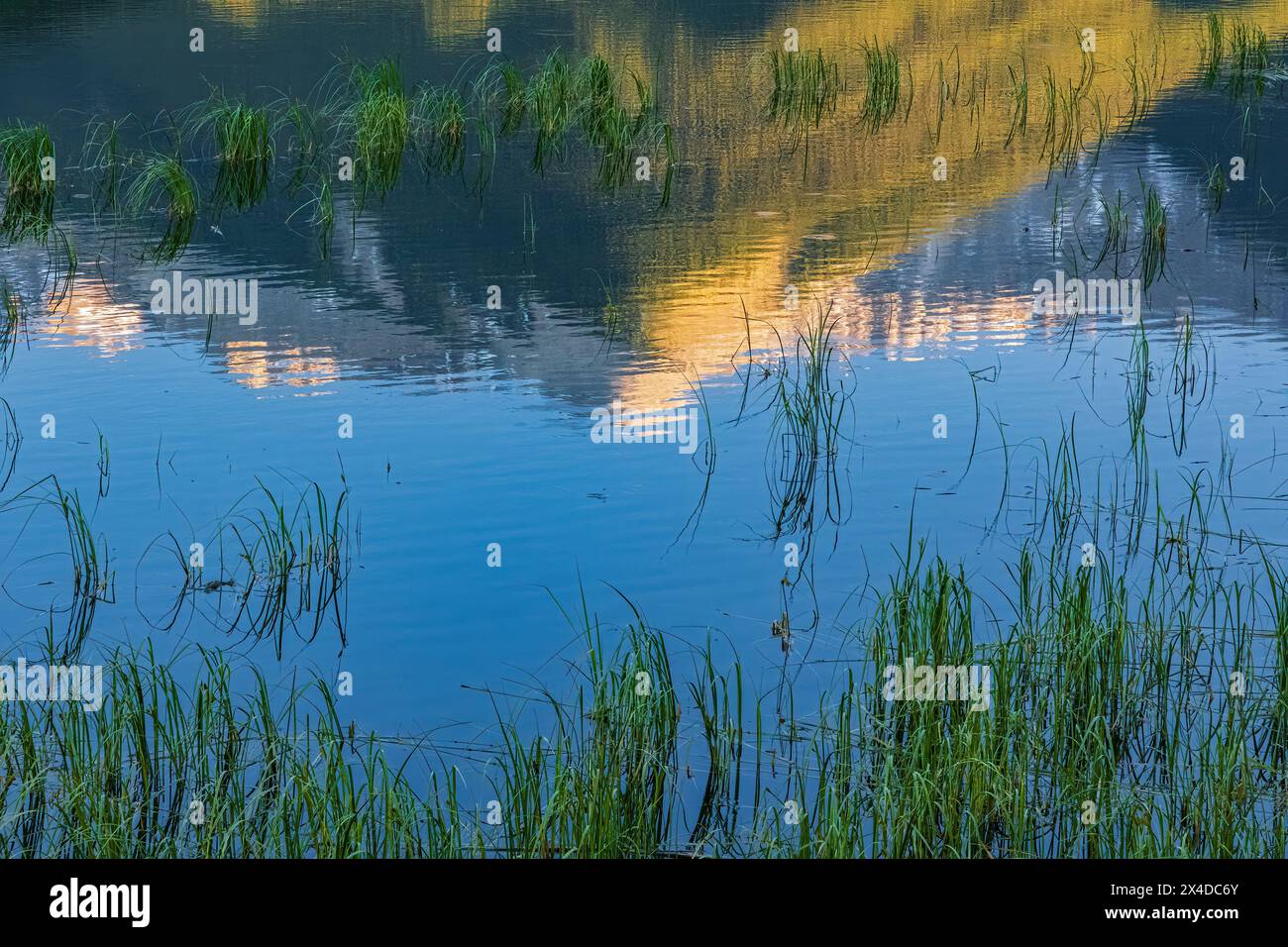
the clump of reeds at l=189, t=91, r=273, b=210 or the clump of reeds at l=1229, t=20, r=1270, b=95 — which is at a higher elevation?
the clump of reeds at l=1229, t=20, r=1270, b=95

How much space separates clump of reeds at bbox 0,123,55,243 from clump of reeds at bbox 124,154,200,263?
1.05 metres

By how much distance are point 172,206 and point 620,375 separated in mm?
A: 7721

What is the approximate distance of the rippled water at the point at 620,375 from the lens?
9086mm

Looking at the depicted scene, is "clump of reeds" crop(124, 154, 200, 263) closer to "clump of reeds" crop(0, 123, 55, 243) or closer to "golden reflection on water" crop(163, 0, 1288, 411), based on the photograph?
"clump of reeds" crop(0, 123, 55, 243)

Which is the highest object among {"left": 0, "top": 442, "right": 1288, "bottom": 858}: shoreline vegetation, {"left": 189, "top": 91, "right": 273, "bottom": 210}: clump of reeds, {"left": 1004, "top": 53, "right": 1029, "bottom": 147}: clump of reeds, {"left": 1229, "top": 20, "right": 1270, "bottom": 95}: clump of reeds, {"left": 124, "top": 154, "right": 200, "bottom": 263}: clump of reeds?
{"left": 1229, "top": 20, "right": 1270, "bottom": 95}: clump of reeds

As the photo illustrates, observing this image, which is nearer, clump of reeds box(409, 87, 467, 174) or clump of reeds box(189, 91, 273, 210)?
clump of reeds box(189, 91, 273, 210)

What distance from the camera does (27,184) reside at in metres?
19.0

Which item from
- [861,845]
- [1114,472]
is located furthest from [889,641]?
[1114,472]

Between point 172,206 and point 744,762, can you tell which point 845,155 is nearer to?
point 172,206

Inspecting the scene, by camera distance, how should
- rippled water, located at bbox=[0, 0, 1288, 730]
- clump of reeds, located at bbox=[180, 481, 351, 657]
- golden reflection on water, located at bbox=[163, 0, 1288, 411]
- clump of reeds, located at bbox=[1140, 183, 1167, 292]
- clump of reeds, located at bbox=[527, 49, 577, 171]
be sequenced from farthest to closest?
clump of reeds, located at bbox=[527, 49, 577, 171]
clump of reeds, located at bbox=[1140, 183, 1167, 292]
golden reflection on water, located at bbox=[163, 0, 1288, 411]
rippled water, located at bbox=[0, 0, 1288, 730]
clump of reeds, located at bbox=[180, 481, 351, 657]

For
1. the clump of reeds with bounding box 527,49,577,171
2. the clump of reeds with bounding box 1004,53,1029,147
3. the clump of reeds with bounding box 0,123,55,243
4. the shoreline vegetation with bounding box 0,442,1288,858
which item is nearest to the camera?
the shoreline vegetation with bounding box 0,442,1288,858

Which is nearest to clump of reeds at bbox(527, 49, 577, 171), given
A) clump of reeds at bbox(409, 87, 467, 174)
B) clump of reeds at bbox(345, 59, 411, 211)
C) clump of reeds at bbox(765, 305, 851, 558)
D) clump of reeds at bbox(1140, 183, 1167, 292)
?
clump of reeds at bbox(409, 87, 467, 174)

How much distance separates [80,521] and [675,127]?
1754 cm

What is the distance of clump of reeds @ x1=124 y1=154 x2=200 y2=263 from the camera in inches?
714
